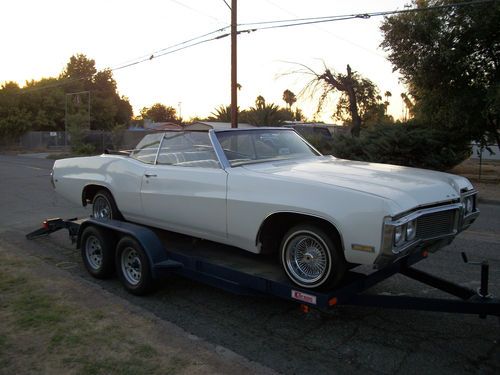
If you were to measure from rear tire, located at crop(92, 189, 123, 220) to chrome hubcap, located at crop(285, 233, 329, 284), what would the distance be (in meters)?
2.78

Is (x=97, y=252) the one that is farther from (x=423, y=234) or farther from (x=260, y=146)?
(x=423, y=234)

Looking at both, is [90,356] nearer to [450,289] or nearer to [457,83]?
[450,289]

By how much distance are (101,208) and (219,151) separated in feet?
7.47

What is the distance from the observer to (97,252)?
5.64 metres

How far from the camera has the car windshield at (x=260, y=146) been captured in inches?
191

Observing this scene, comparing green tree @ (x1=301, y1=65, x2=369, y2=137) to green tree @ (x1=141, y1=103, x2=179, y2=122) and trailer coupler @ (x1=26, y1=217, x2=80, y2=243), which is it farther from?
green tree @ (x1=141, y1=103, x2=179, y2=122)

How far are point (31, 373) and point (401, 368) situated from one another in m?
2.64

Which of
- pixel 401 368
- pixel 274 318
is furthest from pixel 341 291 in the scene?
pixel 274 318

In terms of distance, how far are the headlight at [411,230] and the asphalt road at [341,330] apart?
0.93 meters

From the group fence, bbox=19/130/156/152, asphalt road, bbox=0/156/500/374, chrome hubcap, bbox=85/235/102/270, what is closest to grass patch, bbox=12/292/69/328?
asphalt road, bbox=0/156/500/374

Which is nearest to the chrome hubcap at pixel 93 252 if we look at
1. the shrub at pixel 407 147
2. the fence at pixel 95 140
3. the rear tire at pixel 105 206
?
the rear tire at pixel 105 206

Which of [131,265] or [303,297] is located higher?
[303,297]

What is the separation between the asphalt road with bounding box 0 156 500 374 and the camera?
11.6 feet

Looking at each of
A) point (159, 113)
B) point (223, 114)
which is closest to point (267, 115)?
point (223, 114)
